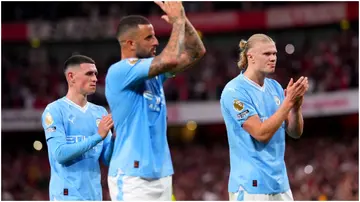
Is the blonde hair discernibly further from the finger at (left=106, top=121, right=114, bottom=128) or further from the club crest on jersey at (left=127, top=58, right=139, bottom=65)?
the finger at (left=106, top=121, right=114, bottom=128)

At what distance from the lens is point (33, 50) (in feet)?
88.4

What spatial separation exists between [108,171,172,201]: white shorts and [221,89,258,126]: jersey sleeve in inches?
28.3

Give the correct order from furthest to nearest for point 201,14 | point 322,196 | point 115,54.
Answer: point 115,54
point 201,14
point 322,196

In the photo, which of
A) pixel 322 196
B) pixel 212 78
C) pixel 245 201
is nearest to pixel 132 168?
pixel 245 201

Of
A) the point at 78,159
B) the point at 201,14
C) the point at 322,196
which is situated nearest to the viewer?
Answer: the point at 78,159

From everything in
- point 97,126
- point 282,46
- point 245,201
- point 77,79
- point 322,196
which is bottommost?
point 322,196

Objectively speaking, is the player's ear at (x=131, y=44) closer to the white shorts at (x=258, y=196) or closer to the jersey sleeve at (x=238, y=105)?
the jersey sleeve at (x=238, y=105)

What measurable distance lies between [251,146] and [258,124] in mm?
197

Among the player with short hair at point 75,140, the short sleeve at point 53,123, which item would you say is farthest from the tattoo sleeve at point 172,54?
the short sleeve at point 53,123

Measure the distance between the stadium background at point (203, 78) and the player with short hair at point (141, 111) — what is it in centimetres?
982

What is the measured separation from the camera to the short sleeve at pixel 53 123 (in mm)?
6730

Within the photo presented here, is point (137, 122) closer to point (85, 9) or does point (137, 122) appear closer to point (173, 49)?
point (173, 49)

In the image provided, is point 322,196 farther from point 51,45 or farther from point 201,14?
point 51,45

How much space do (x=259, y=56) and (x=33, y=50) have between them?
21603mm
